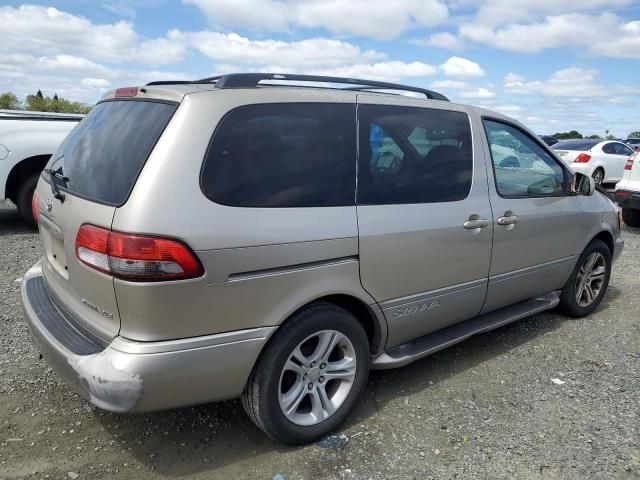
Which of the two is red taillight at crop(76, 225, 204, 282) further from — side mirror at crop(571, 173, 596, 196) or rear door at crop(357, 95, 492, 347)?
side mirror at crop(571, 173, 596, 196)

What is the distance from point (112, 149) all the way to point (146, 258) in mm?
706

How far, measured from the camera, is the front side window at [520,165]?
12.0 feet

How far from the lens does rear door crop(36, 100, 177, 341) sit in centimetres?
234

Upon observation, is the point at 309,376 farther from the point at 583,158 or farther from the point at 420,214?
the point at 583,158

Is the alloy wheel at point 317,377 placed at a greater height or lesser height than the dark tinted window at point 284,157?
lesser

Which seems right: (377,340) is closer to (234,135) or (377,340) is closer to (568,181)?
(234,135)

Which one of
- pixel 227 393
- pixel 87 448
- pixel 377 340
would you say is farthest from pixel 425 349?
pixel 87 448

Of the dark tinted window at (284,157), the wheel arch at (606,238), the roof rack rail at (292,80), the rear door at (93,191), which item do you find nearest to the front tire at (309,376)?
the dark tinted window at (284,157)

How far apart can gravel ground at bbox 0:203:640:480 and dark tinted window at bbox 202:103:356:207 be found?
129cm

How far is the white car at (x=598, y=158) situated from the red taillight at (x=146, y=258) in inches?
516

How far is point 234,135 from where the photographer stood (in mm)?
2447

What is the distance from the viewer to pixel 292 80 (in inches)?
114

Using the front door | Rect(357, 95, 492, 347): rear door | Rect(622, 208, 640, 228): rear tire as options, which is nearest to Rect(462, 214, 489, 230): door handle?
Rect(357, 95, 492, 347): rear door

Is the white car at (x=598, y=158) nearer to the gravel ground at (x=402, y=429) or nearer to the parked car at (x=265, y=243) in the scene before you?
the gravel ground at (x=402, y=429)
